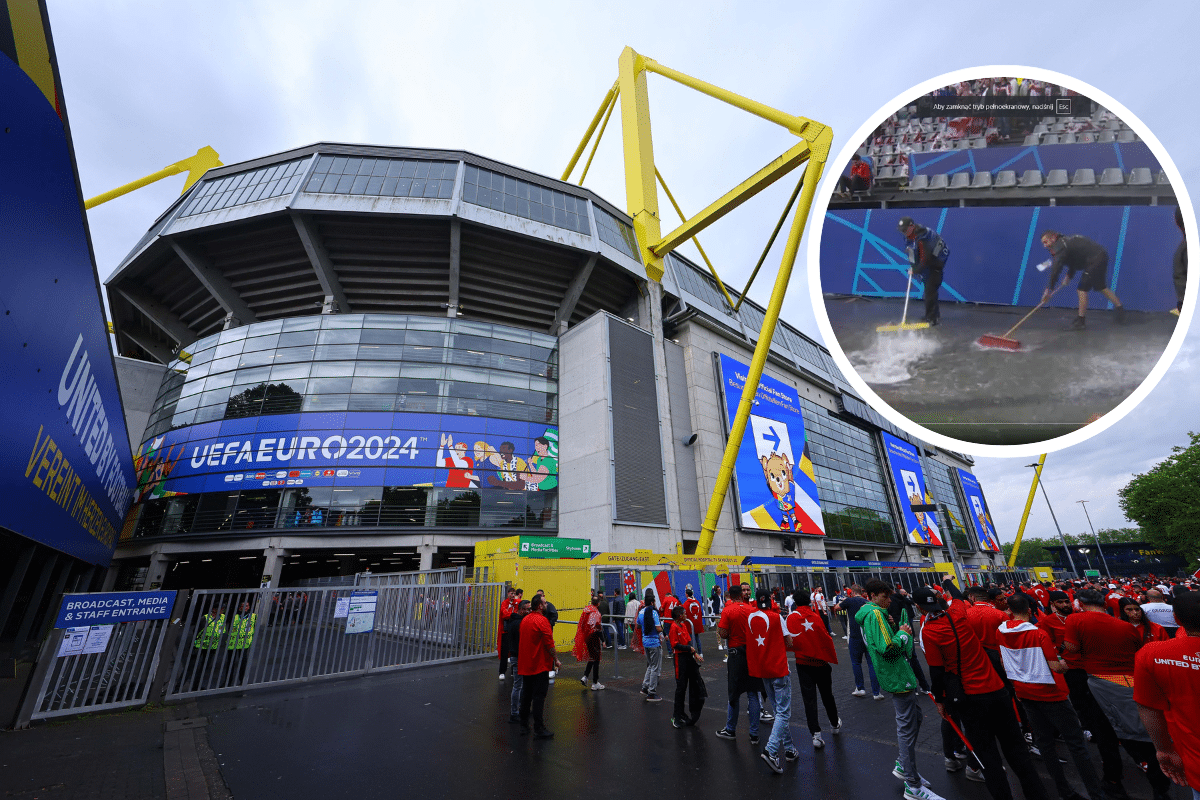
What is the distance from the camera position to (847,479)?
4247 centimetres

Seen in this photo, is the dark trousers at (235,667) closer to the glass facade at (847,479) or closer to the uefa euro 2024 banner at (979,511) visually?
the glass facade at (847,479)

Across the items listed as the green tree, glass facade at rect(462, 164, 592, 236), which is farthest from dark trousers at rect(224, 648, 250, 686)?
the green tree

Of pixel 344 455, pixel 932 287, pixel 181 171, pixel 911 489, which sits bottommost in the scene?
pixel 932 287

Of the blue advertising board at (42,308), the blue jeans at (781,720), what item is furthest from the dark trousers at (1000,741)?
the blue advertising board at (42,308)

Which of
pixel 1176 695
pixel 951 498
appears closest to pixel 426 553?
pixel 1176 695

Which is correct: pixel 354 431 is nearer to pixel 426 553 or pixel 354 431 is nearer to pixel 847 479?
pixel 426 553

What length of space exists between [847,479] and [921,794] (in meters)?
43.1

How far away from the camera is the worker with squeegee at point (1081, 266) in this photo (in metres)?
3.03

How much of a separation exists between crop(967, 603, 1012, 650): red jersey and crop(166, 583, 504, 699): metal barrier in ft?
34.0

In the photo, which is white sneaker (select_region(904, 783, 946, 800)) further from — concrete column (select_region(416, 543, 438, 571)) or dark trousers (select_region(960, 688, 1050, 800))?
concrete column (select_region(416, 543, 438, 571))

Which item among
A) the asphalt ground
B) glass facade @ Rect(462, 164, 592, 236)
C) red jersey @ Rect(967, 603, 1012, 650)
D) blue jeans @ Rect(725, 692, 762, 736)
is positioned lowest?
the asphalt ground

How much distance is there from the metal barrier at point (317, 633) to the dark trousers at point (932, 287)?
35.1ft

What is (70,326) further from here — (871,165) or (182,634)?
(871,165)

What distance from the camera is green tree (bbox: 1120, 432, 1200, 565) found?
37.1 metres
